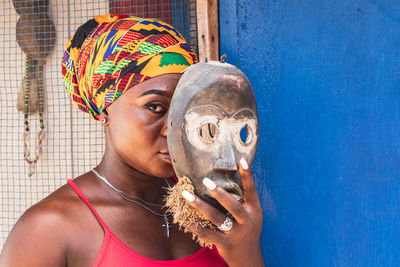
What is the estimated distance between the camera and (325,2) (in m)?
1.69

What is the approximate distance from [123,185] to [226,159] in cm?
57

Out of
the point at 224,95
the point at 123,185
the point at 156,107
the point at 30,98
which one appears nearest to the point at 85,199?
the point at 123,185

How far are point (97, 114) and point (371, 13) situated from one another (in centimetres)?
121

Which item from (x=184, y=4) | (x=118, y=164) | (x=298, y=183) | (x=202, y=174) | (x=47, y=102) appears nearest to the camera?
(x=202, y=174)

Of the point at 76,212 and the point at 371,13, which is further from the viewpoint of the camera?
the point at 371,13

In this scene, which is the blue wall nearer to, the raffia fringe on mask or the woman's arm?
the raffia fringe on mask

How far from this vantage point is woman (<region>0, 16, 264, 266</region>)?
121cm

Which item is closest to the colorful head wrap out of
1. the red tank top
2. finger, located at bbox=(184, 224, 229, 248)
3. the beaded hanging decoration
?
the red tank top

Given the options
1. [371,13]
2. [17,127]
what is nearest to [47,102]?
[17,127]

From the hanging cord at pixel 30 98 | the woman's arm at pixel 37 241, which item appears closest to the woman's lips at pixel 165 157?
the woman's arm at pixel 37 241

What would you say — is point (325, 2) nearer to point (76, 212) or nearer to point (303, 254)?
point (303, 254)

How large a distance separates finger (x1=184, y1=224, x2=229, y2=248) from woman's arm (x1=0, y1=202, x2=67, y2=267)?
458 millimetres

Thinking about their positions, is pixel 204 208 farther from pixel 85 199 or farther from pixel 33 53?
pixel 33 53

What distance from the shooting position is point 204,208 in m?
1.01
